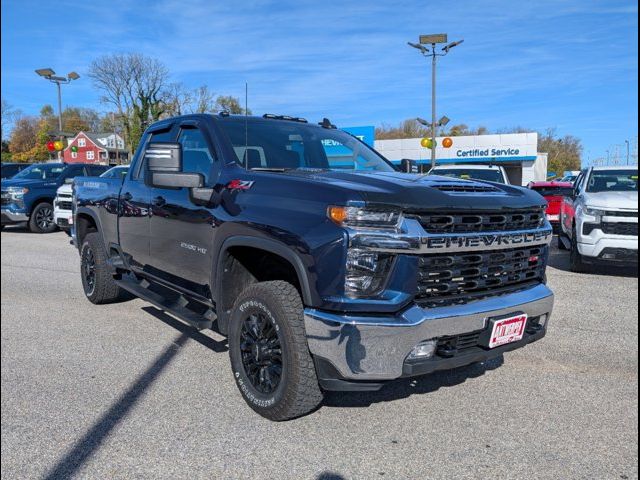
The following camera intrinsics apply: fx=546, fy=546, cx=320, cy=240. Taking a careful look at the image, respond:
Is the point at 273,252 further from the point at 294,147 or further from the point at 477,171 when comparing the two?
the point at 477,171

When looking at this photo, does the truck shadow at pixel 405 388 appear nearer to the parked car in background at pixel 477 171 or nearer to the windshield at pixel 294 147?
the windshield at pixel 294 147

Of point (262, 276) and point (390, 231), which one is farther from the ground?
point (390, 231)

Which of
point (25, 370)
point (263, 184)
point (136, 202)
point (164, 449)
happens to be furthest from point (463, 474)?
point (136, 202)

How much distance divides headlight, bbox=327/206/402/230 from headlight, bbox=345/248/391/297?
14cm

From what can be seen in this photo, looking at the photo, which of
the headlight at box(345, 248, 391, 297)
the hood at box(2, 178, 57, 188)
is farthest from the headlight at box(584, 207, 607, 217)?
the hood at box(2, 178, 57, 188)

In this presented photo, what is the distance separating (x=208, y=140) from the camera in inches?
162

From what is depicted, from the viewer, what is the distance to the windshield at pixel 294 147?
4023mm

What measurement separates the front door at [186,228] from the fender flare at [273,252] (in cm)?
16

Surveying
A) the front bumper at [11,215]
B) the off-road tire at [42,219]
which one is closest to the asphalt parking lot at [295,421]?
the front bumper at [11,215]

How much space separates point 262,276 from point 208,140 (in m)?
1.14

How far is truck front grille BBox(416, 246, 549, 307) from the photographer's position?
2918mm

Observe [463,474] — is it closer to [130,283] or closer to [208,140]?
[208,140]

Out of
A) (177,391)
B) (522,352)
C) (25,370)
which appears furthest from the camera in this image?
(522,352)

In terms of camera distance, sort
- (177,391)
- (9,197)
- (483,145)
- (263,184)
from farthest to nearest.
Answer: (483,145) → (9,197) → (177,391) → (263,184)
